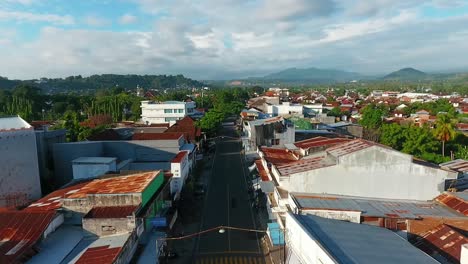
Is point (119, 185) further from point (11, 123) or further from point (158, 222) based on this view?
point (11, 123)

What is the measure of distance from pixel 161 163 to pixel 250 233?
12960 mm

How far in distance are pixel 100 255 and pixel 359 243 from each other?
10.4 meters

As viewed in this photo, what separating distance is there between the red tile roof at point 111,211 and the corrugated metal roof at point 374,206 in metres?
8.50

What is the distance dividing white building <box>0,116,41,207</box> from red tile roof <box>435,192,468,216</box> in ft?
85.3

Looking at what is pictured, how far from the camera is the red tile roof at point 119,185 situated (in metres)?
18.4

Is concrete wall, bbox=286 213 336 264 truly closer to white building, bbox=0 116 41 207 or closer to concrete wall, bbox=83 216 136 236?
concrete wall, bbox=83 216 136 236

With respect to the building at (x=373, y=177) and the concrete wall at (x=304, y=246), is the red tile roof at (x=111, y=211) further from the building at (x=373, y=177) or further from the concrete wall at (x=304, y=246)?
the building at (x=373, y=177)

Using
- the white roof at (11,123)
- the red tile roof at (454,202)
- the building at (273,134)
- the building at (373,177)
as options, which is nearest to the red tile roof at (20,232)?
the white roof at (11,123)

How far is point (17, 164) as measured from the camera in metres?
22.7

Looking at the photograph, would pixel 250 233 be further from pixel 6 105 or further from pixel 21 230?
pixel 6 105

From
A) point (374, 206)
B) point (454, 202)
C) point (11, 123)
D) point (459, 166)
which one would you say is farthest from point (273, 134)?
point (11, 123)

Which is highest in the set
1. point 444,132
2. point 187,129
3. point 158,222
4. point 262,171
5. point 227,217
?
point 187,129

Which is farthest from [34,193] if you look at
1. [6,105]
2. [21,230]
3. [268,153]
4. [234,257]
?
[6,105]

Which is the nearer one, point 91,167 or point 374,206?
point 374,206
